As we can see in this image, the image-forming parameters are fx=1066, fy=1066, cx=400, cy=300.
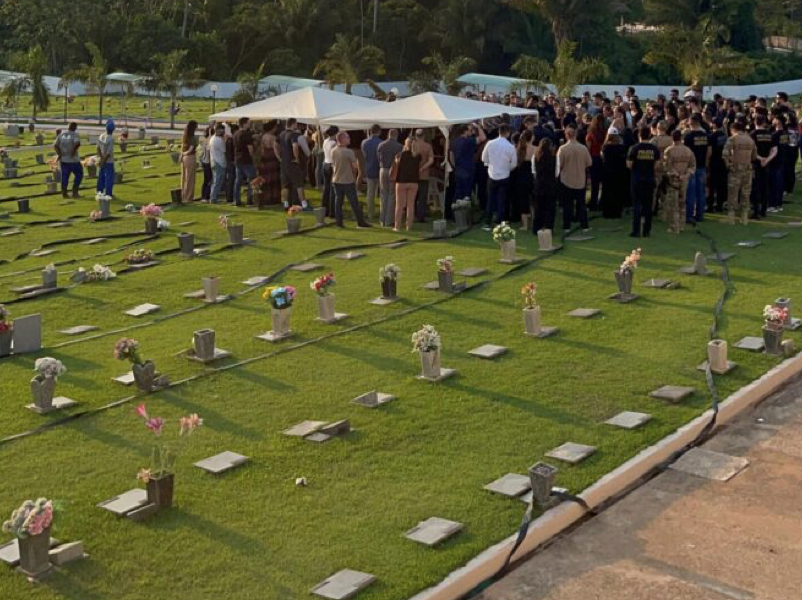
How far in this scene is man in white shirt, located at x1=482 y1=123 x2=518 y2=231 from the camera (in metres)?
17.6

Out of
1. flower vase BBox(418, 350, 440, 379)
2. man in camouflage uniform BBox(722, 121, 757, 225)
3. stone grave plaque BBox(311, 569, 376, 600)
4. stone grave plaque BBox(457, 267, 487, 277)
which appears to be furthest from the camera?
man in camouflage uniform BBox(722, 121, 757, 225)

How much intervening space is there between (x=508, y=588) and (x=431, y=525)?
2.50 feet

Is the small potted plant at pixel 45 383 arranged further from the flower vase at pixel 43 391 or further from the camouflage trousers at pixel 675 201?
the camouflage trousers at pixel 675 201

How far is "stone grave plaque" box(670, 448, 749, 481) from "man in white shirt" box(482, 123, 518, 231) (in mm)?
9461

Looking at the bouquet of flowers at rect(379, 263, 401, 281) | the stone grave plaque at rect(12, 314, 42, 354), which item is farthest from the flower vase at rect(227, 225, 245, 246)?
the stone grave plaque at rect(12, 314, 42, 354)

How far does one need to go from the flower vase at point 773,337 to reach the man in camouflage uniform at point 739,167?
7316mm

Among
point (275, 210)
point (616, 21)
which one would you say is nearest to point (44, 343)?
point (275, 210)

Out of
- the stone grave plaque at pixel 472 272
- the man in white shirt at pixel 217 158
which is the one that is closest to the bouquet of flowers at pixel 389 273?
the stone grave plaque at pixel 472 272

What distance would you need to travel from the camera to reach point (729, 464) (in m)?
8.55

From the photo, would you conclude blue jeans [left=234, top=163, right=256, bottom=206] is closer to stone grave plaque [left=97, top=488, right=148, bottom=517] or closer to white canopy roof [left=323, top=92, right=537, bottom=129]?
white canopy roof [left=323, top=92, right=537, bottom=129]

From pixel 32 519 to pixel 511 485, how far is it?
3.36m

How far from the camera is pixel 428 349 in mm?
10172

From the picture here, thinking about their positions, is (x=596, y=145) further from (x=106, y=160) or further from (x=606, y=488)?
(x=606, y=488)

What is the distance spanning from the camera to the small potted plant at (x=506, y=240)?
14.9 m
